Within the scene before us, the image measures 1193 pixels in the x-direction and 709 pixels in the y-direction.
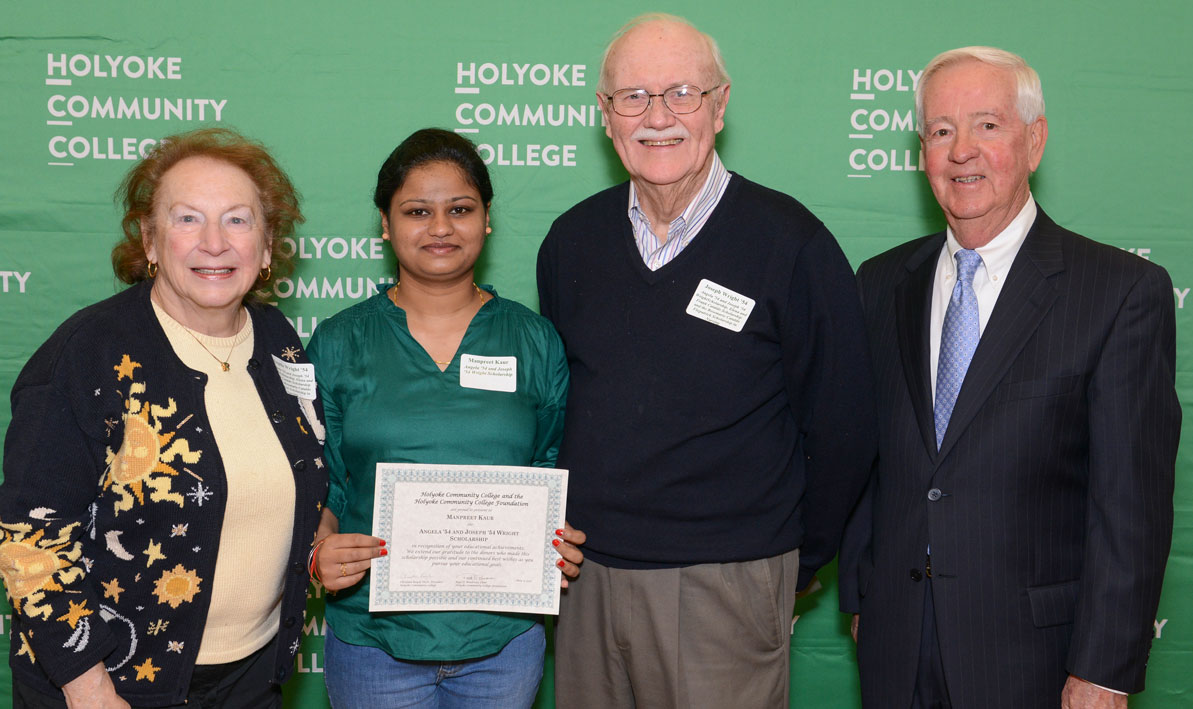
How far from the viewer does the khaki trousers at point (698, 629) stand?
209cm

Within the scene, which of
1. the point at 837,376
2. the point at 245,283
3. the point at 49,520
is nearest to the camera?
the point at 49,520

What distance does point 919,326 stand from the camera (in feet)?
6.92

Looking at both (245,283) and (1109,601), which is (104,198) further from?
(1109,601)

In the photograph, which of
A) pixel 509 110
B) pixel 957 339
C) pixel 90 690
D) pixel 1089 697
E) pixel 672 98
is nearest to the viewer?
pixel 90 690

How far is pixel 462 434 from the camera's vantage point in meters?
2.05

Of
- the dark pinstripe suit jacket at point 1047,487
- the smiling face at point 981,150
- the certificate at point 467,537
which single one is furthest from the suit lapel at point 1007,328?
the certificate at point 467,537

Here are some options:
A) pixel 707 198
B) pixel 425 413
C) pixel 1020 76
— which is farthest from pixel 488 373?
pixel 1020 76

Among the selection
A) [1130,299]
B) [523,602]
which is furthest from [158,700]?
[1130,299]

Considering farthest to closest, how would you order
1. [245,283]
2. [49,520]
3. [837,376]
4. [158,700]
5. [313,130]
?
[313,130] < [837,376] < [245,283] < [158,700] < [49,520]

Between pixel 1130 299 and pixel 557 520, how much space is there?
1347 millimetres

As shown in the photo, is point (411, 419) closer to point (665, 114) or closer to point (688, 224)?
point (688, 224)

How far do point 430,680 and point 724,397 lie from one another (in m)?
0.99

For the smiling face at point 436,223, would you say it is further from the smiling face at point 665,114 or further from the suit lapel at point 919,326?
the suit lapel at point 919,326

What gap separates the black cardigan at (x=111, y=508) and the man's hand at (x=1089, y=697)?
1.87m
